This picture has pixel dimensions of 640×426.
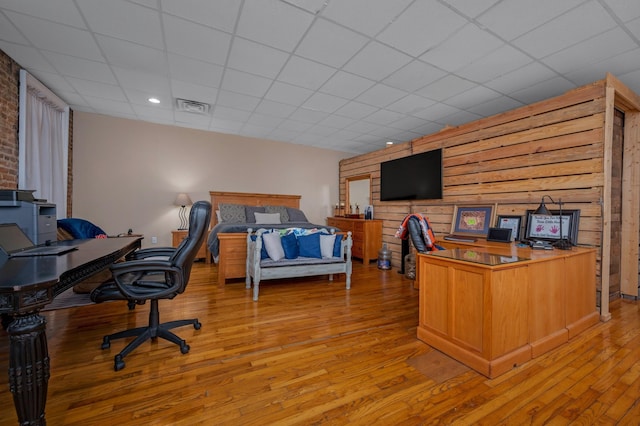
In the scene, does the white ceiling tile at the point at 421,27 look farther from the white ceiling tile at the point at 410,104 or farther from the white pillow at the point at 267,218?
the white pillow at the point at 267,218

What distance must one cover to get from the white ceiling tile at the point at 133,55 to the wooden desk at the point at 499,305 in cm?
336

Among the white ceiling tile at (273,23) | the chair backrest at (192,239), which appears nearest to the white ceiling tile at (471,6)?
the white ceiling tile at (273,23)

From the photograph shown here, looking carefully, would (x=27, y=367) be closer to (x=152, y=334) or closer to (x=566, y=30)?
(x=152, y=334)

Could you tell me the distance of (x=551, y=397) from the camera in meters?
1.51

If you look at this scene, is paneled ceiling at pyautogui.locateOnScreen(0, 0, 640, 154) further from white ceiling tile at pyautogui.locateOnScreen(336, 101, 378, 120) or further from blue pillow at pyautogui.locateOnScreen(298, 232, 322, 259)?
blue pillow at pyautogui.locateOnScreen(298, 232, 322, 259)

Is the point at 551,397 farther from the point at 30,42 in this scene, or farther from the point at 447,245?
the point at 30,42

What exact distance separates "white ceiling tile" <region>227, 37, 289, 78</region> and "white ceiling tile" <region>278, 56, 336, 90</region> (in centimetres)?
10

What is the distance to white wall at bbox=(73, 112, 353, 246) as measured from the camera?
15.1 feet

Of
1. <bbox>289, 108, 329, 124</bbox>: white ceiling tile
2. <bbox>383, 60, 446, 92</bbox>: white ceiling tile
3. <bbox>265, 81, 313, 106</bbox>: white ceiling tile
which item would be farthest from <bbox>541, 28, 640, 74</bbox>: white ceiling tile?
<bbox>289, 108, 329, 124</bbox>: white ceiling tile

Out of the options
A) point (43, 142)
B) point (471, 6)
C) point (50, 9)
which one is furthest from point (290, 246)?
point (43, 142)

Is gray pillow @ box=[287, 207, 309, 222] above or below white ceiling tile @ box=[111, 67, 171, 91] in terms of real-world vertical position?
below

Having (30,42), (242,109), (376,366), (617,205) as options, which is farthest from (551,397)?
(30,42)

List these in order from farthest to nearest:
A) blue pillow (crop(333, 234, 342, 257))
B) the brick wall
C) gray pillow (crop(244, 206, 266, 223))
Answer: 1. gray pillow (crop(244, 206, 266, 223))
2. blue pillow (crop(333, 234, 342, 257))
3. the brick wall

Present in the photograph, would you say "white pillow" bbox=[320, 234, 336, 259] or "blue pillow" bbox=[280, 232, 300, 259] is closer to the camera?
"blue pillow" bbox=[280, 232, 300, 259]
